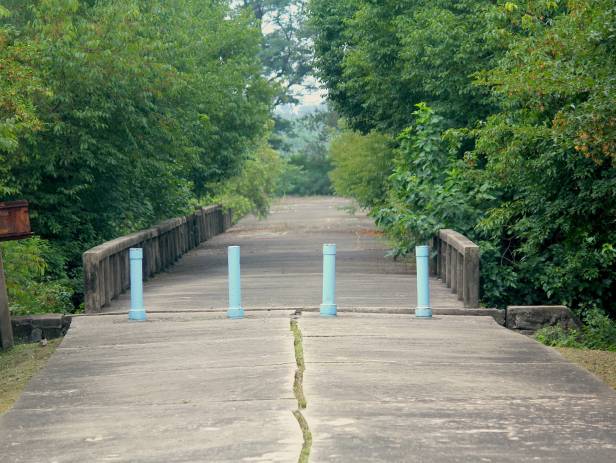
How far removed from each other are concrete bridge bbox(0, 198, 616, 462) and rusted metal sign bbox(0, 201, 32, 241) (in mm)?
1273

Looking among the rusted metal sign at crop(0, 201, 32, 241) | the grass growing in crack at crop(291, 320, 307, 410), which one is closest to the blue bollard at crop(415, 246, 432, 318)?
the grass growing in crack at crop(291, 320, 307, 410)

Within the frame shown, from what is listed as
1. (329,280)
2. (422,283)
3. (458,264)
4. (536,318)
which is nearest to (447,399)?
→ (329,280)

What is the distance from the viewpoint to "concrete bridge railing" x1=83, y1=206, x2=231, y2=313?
13.9 m

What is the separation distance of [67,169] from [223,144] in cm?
1205

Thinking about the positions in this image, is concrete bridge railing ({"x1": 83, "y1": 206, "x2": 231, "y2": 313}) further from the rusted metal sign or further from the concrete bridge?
the rusted metal sign

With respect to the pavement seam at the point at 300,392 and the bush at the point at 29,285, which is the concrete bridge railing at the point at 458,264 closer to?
the pavement seam at the point at 300,392

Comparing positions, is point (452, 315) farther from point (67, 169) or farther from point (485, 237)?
point (67, 169)

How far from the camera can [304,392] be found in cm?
834

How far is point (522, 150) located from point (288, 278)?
4674 mm

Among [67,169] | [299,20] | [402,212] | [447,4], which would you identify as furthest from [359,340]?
[299,20]

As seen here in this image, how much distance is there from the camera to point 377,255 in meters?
25.7

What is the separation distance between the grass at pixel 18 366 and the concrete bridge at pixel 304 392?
15.5 inches

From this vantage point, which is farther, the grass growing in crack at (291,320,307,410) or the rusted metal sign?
the rusted metal sign

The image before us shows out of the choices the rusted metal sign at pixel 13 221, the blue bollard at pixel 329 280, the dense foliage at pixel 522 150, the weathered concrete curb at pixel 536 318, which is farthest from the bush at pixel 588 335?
the rusted metal sign at pixel 13 221
